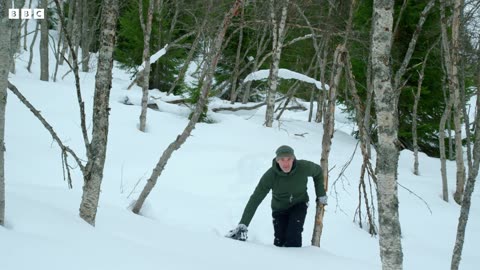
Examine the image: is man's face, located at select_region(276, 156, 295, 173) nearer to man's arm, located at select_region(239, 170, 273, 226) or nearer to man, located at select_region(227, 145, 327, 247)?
man, located at select_region(227, 145, 327, 247)

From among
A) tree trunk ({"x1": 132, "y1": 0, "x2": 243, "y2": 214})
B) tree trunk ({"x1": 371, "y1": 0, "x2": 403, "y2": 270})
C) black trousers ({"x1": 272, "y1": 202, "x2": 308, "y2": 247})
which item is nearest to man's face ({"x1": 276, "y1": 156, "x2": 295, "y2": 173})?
black trousers ({"x1": 272, "y1": 202, "x2": 308, "y2": 247})

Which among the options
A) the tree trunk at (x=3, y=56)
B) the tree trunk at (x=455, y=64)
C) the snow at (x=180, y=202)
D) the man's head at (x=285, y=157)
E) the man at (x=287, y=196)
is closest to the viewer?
the tree trunk at (x=3, y=56)

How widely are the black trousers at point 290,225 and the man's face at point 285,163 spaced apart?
Result: 21.0 inches

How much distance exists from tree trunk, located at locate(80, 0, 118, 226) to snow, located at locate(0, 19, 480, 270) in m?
0.23

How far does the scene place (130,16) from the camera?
17672 millimetres

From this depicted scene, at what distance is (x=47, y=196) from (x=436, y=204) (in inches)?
300

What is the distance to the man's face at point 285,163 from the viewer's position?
16.6 ft

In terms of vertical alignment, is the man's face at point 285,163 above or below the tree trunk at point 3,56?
below

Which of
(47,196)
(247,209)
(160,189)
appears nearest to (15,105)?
(160,189)

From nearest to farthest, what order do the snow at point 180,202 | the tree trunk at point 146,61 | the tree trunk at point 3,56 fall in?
the tree trunk at point 3,56 → the snow at point 180,202 → the tree trunk at point 146,61

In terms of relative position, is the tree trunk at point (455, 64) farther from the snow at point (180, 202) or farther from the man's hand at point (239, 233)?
the man's hand at point (239, 233)

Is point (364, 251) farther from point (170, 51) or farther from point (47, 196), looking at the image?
point (170, 51)

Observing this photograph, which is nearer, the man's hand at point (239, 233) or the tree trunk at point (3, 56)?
the tree trunk at point (3, 56)

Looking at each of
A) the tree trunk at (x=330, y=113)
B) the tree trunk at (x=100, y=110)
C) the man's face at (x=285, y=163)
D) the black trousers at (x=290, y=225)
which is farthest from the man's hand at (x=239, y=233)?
the tree trunk at (x=100, y=110)
